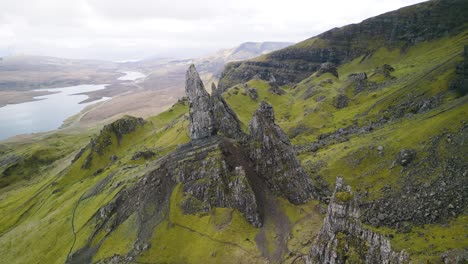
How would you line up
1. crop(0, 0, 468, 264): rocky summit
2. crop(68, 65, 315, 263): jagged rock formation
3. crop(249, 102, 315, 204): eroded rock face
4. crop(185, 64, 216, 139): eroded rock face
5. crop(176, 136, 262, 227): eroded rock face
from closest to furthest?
crop(0, 0, 468, 264): rocky summit < crop(176, 136, 262, 227): eroded rock face < crop(68, 65, 315, 263): jagged rock formation < crop(249, 102, 315, 204): eroded rock face < crop(185, 64, 216, 139): eroded rock face

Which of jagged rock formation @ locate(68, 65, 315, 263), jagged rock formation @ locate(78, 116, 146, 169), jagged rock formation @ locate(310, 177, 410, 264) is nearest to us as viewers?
jagged rock formation @ locate(310, 177, 410, 264)

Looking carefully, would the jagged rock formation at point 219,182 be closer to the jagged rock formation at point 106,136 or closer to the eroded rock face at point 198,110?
the eroded rock face at point 198,110

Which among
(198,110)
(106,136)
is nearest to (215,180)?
(198,110)

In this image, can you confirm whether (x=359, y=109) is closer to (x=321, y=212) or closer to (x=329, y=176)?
(x=329, y=176)

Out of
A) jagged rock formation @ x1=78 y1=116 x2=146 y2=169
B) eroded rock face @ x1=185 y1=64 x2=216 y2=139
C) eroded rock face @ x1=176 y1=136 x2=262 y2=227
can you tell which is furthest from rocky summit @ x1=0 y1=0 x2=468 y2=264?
jagged rock formation @ x1=78 y1=116 x2=146 y2=169

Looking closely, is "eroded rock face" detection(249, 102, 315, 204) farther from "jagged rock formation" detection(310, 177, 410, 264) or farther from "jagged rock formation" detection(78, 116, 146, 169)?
"jagged rock formation" detection(78, 116, 146, 169)

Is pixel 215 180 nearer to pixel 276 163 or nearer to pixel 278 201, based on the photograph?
pixel 278 201

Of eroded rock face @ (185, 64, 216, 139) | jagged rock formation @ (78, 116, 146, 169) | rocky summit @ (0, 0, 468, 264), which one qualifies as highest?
eroded rock face @ (185, 64, 216, 139)
